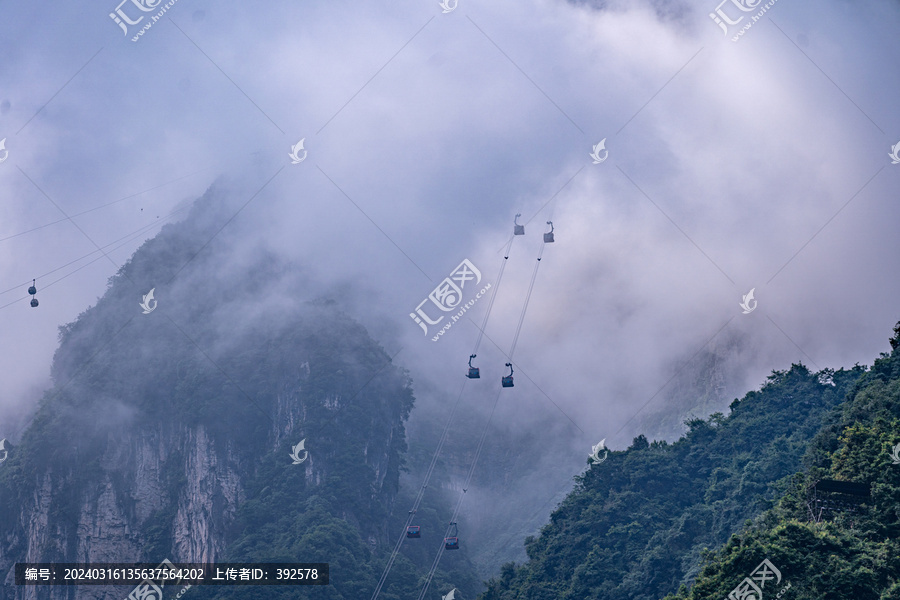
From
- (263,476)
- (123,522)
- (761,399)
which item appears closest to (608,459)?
(761,399)
